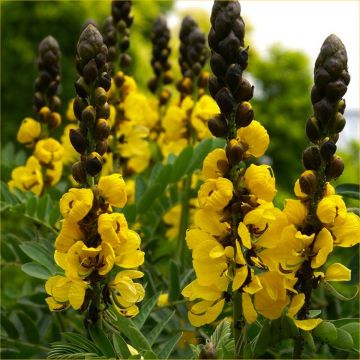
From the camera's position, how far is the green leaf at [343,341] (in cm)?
131

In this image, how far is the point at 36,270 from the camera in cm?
173

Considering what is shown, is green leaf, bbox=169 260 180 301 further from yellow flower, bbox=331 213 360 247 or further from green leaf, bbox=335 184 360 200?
yellow flower, bbox=331 213 360 247

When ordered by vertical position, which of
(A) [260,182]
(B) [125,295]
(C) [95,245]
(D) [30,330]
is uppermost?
(A) [260,182]

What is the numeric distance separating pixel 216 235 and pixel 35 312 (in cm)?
119

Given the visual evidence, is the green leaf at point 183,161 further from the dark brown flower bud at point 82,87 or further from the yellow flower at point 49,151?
the dark brown flower bud at point 82,87

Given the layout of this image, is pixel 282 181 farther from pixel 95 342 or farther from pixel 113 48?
pixel 95 342

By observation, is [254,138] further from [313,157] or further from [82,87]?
[82,87]

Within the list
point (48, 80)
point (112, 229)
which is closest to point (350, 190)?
point (112, 229)

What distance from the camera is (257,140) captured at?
1.36 meters

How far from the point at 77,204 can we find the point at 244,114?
329 mm

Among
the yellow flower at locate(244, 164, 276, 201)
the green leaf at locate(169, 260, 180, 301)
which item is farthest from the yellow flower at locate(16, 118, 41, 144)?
the yellow flower at locate(244, 164, 276, 201)

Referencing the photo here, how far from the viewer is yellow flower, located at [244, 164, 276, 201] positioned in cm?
131

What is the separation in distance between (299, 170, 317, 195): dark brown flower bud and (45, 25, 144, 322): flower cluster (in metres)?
0.31

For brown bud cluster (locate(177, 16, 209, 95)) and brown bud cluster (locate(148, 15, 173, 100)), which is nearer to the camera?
brown bud cluster (locate(177, 16, 209, 95))
